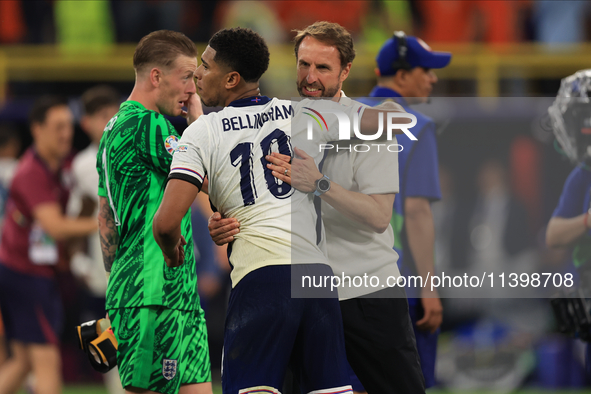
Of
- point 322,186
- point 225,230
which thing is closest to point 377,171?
point 322,186

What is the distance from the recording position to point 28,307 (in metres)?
6.44

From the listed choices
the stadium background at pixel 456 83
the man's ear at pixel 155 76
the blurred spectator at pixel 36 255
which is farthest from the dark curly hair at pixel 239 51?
the stadium background at pixel 456 83

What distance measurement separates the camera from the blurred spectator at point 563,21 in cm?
1063

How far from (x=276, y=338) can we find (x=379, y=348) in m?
0.80

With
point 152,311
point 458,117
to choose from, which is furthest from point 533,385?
point 152,311

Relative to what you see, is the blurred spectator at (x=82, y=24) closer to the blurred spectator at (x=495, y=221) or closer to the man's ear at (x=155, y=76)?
the blurred spectator at (x=495, y=221)

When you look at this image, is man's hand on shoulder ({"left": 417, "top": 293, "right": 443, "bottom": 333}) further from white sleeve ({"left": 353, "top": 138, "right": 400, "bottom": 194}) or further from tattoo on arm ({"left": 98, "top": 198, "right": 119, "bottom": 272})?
tattoo on arm ({"left": 98, "top": 198, "right": 119, "bottom": 272})

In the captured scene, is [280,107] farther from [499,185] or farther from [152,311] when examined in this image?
[499,185]

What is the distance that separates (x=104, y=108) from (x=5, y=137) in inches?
84.4

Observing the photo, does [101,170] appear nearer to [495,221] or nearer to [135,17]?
[495,221]

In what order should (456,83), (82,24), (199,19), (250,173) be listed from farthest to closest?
1. (199,19)
2. (82,24)
3. (456,83)
4. (250,173)

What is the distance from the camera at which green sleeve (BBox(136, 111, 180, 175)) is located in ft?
12.8

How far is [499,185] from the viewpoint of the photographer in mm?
8188

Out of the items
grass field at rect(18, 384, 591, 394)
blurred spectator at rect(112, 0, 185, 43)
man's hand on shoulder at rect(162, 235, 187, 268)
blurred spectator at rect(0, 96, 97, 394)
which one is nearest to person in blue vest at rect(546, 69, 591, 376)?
man's hand on shoulder at rect(162, 235, 187, 268)
